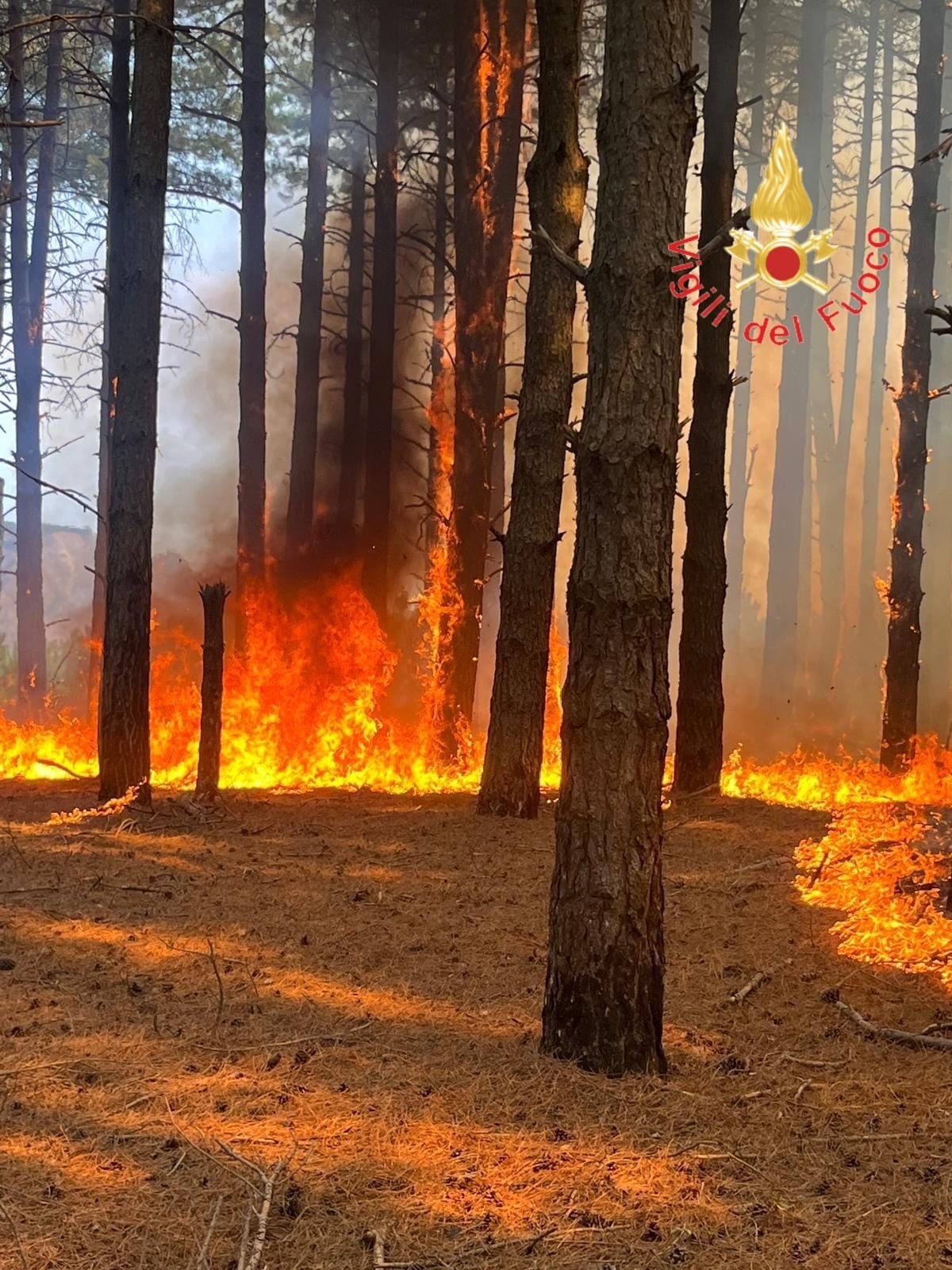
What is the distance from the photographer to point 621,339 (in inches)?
187

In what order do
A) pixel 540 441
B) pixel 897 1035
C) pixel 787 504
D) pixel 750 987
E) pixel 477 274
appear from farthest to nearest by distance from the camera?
pixel 787 504, pixel 477 274, pixel 540 441, pixel 750 987, pixel 897 1035

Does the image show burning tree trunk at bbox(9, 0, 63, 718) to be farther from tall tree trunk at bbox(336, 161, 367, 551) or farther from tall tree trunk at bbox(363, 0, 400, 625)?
tall tree trunk at bbox(363, 0, 400, 625)

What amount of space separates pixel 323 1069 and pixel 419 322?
21603 millimetres

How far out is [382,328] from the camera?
1862cm

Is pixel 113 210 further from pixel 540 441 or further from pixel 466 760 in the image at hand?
pixel 540 441

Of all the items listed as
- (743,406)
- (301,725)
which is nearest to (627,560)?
(301,725)

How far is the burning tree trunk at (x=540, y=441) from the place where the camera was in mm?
9727

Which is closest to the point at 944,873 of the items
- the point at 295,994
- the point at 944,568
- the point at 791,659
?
the point at 295,994

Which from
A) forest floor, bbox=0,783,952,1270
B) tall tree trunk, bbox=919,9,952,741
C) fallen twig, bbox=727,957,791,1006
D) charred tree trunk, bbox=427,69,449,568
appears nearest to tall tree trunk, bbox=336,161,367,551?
charred tree trunk, bbox=427,69,449,568

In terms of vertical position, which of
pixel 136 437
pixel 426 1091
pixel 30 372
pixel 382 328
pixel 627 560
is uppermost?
pixel 382 328

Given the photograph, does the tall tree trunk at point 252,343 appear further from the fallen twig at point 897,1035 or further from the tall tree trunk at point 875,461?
the tall tree trunk at point 875,461

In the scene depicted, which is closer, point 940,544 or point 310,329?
point 310,329

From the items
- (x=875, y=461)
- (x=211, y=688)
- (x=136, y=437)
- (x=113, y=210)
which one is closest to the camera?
(x=211, y=688)

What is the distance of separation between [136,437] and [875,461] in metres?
24.6
